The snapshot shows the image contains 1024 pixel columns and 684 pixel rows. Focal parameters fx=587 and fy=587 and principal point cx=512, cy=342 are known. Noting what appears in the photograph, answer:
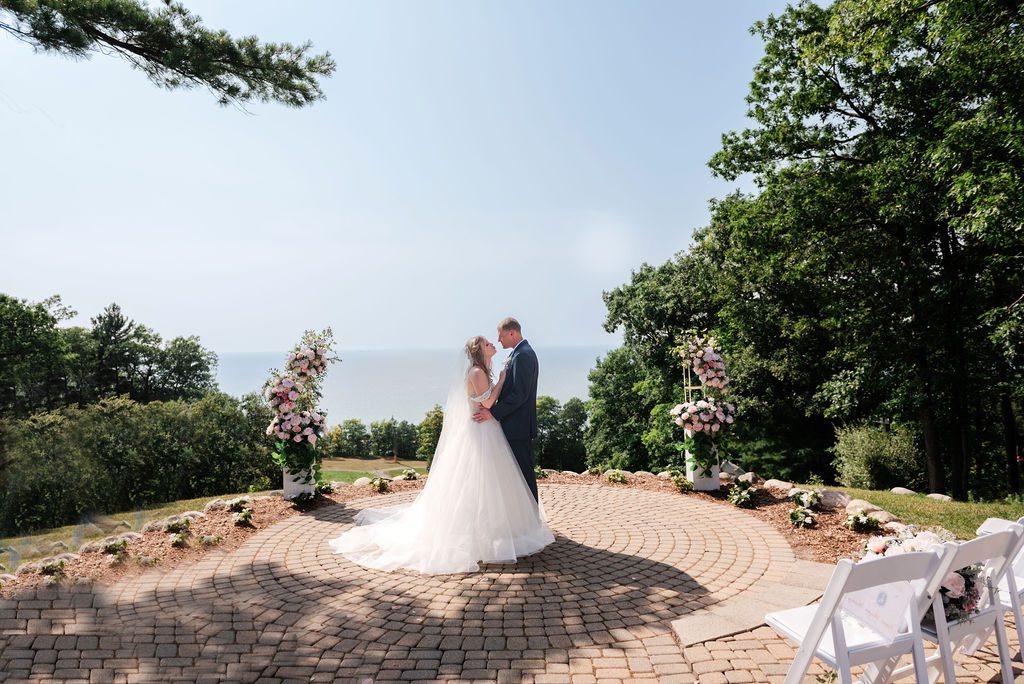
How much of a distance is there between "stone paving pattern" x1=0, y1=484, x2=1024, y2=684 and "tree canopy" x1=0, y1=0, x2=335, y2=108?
6.74m

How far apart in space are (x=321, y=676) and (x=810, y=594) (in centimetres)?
409

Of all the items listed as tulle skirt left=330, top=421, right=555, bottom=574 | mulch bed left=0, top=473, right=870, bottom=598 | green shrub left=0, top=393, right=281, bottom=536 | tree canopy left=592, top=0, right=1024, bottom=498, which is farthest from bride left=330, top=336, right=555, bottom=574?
green shrub left=0, top=393, right=281, bottom=536

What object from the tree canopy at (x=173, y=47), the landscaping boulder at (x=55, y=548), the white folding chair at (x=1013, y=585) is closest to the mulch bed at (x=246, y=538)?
the landscaping boulder at (x=55, y=548)

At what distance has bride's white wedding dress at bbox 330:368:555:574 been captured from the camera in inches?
243

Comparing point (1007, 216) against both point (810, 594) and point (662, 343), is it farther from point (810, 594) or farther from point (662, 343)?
point (662, 343)

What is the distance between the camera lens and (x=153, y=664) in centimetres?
414

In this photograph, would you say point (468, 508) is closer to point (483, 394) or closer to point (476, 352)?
point (483, 394)

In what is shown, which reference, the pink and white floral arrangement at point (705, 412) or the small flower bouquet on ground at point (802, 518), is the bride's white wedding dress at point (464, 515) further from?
the pink and white floral arrangement at point (705, 412)

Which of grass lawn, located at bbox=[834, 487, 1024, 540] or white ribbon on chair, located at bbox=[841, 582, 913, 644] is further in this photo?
grass lawn, located at bbox=[834, 487, 1024, 540]

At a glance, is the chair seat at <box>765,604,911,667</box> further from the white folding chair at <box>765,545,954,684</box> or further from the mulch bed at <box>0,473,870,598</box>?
the mulch bed at <box>0,473,870,598</box>

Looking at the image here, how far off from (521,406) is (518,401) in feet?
0.48

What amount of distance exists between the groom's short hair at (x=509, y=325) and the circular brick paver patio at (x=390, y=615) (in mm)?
2549

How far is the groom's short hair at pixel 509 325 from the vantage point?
6844 millimetres

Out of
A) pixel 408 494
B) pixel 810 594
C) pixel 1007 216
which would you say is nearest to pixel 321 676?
pixel 810 594
